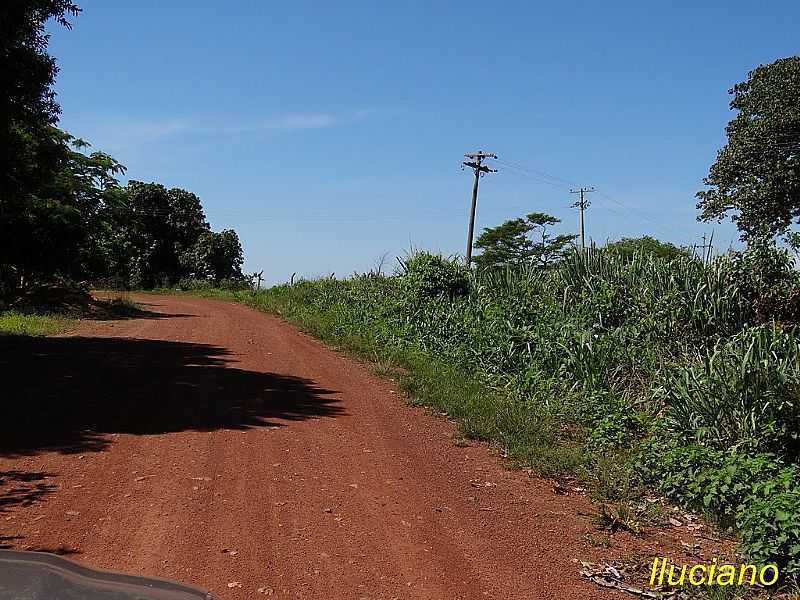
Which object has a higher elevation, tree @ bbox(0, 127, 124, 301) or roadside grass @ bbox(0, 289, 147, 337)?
tree @ bbox(0, 127, 124, 301)

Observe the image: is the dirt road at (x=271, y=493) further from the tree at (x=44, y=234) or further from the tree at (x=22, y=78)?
the tree at (x=44, y=234)

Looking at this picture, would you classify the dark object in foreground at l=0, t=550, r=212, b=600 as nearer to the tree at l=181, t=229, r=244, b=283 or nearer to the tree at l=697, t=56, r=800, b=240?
the tree at l=697, t=56, r=800, b=240

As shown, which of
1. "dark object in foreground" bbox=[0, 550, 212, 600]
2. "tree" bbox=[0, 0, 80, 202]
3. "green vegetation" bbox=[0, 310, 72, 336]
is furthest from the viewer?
"green vegetation" bbox=[0, 310, 72, 336]

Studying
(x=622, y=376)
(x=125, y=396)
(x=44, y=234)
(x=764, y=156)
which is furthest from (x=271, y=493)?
(x=764, y=156)

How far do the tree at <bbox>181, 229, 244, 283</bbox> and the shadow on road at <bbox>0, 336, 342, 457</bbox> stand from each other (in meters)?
27.5

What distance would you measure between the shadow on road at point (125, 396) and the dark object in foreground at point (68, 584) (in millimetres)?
4567

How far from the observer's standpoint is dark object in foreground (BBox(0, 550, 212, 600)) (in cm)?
229

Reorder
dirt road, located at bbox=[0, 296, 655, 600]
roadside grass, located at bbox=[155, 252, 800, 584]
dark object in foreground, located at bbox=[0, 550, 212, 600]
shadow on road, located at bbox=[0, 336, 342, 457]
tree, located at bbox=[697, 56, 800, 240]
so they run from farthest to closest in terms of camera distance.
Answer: tree, located at bbox=[697, 56, 800, 240], shadow on road, located at bbox=[0, 336, 342, 457], roadside grass, located at bbox=[155, 252, 800, 584], dirt road, located at bbox=[0, 296, 655, 600], dark object in foreground, located at bbox=[0, 550, 212, 600]

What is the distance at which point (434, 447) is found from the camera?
7.94m

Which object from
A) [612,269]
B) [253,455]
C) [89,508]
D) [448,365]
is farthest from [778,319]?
[89,508]

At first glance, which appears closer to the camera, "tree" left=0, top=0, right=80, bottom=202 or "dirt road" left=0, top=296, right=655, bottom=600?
"dirt road" left=0, top=296, right=655, bottom=600

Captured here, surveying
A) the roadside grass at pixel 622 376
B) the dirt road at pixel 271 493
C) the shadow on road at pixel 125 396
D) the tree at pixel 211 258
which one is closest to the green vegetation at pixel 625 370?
the roadside grass at pixel 622 376

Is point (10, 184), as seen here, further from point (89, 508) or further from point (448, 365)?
point (89, 508)

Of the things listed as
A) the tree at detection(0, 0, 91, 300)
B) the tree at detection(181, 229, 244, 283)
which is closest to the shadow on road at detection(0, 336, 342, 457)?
the tree at detection(0, 0, 91, 300)
